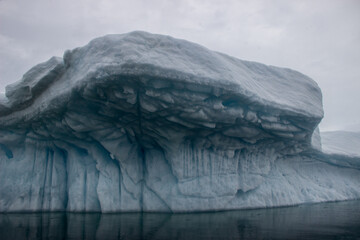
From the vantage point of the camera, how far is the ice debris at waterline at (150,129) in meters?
5.92

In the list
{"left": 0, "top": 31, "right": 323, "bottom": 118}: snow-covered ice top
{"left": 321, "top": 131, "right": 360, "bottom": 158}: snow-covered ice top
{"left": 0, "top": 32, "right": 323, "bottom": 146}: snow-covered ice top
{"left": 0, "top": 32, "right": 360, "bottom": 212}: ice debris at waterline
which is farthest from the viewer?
{"left": 321, "top": 131, "right": 360, "bottom": 158}: snow-covered ice top

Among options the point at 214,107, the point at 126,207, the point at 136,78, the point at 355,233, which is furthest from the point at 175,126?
the point at 355,233

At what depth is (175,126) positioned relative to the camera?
7023mm

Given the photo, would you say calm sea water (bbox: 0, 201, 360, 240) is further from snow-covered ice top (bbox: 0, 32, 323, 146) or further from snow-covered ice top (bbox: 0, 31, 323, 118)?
snow-covered ice top (bbox: 0, 31, 323, 118)

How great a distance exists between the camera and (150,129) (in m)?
7.26

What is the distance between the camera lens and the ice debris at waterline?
5918mm

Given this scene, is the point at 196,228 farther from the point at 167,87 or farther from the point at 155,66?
the point at 155,66

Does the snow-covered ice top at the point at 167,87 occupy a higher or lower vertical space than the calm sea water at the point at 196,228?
higher

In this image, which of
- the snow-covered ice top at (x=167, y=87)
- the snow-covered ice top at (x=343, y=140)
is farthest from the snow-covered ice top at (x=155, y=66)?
the snow-covered ice top at (x=343, y=140)

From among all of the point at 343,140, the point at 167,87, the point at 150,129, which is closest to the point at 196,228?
the point at 167,87

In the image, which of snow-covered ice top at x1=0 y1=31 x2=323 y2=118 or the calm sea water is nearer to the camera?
the calm sea water

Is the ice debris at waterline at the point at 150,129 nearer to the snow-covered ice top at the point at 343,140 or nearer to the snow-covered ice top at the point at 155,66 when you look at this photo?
the snow-covered ice top at the point at 155,66

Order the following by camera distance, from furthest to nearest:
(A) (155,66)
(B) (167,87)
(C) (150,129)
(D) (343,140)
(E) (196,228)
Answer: (D) (343,140) < (C) (150,129) < (B) (167,87) < (A) (155,66) < (E) (196,228)

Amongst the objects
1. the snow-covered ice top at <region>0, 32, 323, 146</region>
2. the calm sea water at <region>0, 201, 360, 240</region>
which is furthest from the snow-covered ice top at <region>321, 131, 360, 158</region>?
the calm sea water at <region>0, 201, 360, 240</region>
